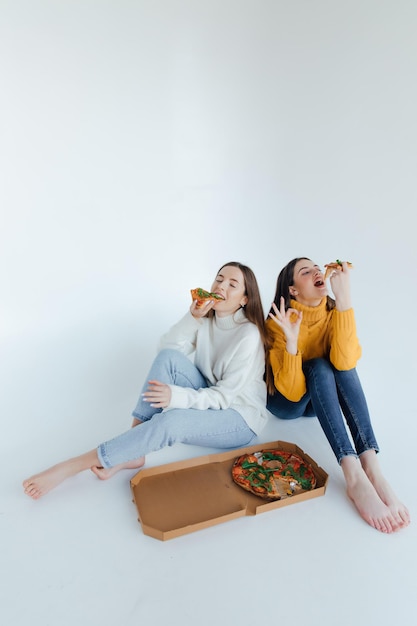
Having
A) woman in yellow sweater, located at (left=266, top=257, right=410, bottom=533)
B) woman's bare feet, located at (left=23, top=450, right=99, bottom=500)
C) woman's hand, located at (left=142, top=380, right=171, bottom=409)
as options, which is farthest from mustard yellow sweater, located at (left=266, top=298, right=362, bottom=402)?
woman's bare feet, located at (left=23, top=450, right=99, bottom=500)

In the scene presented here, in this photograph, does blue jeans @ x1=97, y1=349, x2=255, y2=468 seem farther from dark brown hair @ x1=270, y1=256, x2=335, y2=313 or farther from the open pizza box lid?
dark brown hair @ x1=270, y1=256, x2=335, y2=313

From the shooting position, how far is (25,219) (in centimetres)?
337

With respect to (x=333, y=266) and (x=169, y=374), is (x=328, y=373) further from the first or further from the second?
(x=169, y=374)

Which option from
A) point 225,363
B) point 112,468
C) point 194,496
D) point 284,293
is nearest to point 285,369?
point 225,363

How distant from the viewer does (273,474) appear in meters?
1.78

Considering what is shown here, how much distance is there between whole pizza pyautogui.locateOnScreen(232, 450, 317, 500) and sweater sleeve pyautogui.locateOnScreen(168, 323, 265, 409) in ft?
0.80

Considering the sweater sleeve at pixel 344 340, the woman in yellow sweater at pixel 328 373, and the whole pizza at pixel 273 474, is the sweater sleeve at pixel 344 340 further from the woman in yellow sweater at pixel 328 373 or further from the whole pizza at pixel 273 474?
the whole pizza at pixel 273 474

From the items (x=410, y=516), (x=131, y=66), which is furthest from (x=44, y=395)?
(x=131, y=66)

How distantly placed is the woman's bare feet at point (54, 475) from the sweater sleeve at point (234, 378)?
37cm

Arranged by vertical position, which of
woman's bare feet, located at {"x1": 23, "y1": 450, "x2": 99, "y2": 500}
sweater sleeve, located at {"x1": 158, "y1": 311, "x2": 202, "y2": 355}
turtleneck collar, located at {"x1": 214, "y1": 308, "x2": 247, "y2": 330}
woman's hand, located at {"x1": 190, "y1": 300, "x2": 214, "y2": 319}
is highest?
woman's hand, located at {"x1": 190, "y1": 300, "x2": 214, "y2": 319}

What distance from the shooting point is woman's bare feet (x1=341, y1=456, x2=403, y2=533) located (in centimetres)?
155

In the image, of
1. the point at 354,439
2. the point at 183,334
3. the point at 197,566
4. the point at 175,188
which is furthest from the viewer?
the point at 175,188

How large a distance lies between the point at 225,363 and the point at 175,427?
1.16ft

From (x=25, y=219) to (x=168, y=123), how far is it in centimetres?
139
